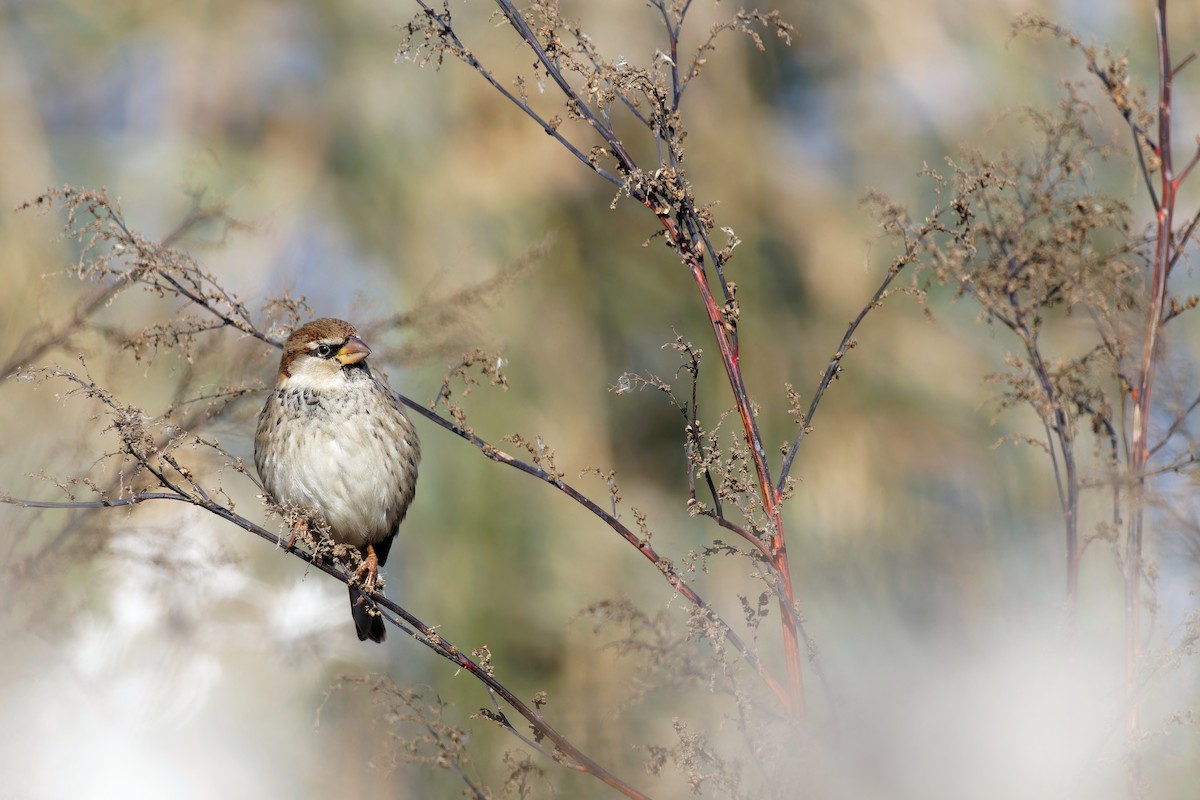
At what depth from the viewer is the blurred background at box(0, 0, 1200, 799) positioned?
2.74 meters

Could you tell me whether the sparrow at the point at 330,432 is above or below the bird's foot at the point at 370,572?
above

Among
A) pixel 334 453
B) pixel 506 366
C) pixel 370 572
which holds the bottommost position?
pixel 370 572

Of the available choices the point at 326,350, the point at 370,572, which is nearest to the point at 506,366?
the point at 326,350

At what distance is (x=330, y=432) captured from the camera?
3027 millimetres

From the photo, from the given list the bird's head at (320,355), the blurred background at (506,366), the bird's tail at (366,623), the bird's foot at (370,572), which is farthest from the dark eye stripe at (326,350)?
the bird's tail at (366,623)

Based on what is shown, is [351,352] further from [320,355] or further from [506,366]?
[506,366]

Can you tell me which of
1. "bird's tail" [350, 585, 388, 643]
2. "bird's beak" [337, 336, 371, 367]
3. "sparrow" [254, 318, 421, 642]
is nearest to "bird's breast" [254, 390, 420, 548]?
"sparrow" [254, 318, 421, 642]

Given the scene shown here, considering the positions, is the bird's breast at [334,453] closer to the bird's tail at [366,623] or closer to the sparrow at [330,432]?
the sparrow at [330,432]

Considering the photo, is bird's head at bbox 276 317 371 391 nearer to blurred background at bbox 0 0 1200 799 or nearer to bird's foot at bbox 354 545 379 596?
blurred background at bbox 0 0 1200 799

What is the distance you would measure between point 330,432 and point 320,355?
0.18 m

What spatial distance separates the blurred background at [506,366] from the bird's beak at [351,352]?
92mm

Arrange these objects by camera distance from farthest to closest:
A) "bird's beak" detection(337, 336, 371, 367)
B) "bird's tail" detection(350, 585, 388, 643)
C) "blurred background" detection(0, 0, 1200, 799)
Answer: "bird's tail" detection(350, 585, 388, 643)
"bird's beak" detection(337, 336, 371, 367)
"blurred background" detection(0, 0, 1200, 799)

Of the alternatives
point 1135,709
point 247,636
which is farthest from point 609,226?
point 1135,709

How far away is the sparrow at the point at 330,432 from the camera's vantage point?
302cm
